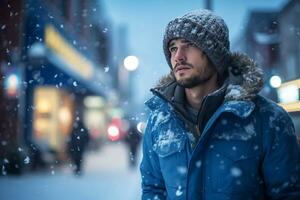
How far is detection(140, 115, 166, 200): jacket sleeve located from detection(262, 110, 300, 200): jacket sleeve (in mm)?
631

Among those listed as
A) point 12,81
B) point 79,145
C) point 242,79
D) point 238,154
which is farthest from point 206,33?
point 79,145

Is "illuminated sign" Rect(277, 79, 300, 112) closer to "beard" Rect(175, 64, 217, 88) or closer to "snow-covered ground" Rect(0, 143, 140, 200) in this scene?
"beard" Rect(175, 64, 217, 88)

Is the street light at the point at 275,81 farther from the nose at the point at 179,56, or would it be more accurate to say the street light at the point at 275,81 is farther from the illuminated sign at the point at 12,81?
the illuminated sign at the point at 12,81

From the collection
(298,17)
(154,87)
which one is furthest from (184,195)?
(298,17)

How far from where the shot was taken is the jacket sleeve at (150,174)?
300 cm

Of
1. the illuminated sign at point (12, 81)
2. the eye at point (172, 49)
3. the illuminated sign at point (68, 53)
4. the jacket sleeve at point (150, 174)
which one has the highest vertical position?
the illuminated sign at point (68, 53)

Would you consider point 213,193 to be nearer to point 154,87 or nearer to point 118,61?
point 154,87

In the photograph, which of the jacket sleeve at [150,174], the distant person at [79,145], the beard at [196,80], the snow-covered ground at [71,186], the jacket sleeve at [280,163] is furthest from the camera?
the distant person at [79,145]

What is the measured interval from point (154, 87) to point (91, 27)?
34581 millimetres

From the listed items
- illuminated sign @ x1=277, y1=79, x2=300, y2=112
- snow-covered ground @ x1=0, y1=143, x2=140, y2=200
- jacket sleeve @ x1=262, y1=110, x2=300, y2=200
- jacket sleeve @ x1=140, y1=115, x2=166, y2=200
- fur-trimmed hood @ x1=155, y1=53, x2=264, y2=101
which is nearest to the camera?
jacket sleeve @ x1=262, y1=110, x2=300, y2=200

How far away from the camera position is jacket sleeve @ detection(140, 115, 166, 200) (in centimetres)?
300

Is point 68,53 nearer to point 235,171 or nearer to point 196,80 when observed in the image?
point 196,80

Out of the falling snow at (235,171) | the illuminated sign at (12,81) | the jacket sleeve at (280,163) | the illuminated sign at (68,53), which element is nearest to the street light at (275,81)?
the jacket sleeve at (280,163)

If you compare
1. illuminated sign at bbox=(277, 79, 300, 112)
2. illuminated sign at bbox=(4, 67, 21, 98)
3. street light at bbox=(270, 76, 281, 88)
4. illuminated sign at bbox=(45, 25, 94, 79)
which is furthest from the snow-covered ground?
illuminated sign at bbox=(277, 79, 300, 112)
